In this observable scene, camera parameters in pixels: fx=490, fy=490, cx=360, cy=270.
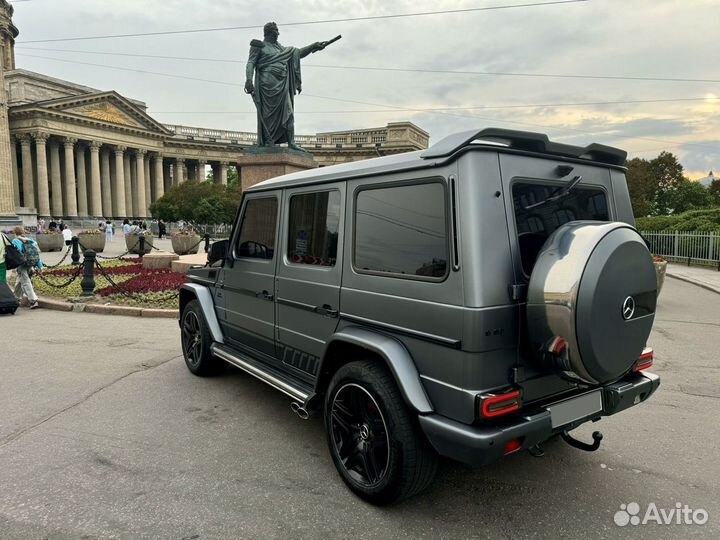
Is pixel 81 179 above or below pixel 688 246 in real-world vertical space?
above

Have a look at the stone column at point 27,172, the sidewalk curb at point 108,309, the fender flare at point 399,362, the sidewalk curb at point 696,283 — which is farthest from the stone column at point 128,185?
the fender flare at point 399,362

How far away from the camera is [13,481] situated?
3.32 metres

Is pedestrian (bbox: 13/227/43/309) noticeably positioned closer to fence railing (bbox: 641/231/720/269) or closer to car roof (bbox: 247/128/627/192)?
car roof (bbox: 247/128/627/192)

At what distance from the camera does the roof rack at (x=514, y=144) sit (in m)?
2.67

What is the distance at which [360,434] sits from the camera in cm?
318

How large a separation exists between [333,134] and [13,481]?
78.3m

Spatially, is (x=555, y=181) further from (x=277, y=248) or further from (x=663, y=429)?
(x=663, y=429)

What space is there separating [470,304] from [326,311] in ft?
4.25

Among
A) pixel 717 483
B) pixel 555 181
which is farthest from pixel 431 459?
pixel 717 483

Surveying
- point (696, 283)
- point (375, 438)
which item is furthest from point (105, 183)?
point (375, 438)

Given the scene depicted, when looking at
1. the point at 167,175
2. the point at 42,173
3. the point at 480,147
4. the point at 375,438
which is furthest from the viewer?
the point at 167,175

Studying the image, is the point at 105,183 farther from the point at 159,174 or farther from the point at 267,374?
the point at 267,374

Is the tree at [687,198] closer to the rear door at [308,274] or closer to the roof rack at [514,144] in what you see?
the roof rack at [514,144]

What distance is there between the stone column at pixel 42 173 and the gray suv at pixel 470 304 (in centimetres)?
7345
